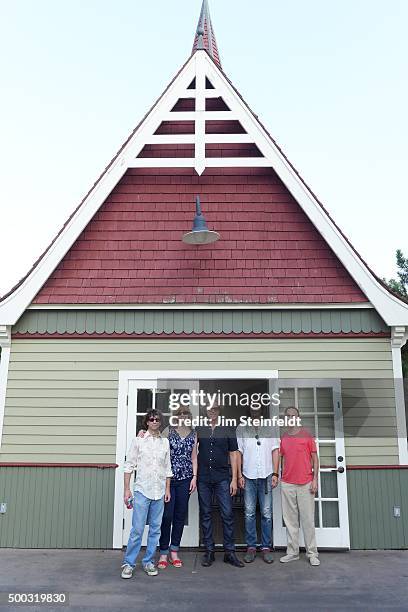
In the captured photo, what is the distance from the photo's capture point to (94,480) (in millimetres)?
5852

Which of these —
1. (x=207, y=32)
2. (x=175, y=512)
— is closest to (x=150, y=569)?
(x=175, y=512)

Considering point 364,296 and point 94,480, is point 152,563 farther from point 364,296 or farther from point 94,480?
point 364,296

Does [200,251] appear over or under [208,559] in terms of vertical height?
over

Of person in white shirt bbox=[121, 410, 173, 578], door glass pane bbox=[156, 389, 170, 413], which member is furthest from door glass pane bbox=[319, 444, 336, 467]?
person in white shirt bbox=[121, 410, 173, 578]

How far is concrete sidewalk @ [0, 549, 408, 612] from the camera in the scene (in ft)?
13.4

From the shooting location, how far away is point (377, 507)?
5.81m

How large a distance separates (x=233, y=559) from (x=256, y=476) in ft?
2.79

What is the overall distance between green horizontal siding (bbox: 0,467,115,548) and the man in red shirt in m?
2.05

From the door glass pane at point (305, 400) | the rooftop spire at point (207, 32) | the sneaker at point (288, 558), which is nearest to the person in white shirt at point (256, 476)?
the sneaker at point (288, 558)

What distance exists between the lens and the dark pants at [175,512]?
5.07 m

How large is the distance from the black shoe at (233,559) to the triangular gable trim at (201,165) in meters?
3.21

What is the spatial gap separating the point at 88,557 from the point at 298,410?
290cm

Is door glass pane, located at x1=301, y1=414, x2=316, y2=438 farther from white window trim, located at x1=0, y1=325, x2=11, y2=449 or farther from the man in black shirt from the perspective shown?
white window trim, located at x1=0, y1=325, x2=11, y2=449

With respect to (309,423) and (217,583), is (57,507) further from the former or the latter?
(309,423)
